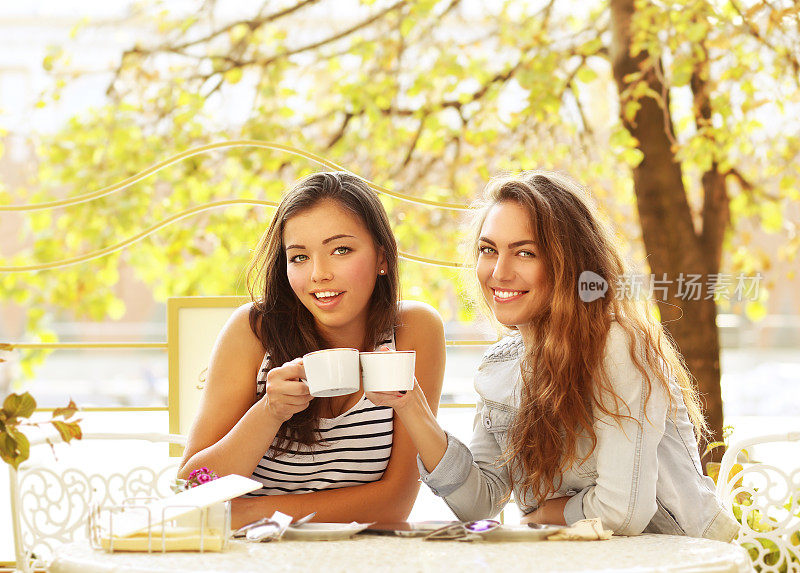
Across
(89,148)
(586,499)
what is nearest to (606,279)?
(586,499)

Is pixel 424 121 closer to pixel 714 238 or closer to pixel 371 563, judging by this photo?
pixel 714 238

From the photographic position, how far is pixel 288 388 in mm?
1308

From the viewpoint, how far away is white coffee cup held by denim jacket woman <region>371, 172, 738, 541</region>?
1.25 m

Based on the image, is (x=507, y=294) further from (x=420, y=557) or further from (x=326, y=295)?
(x=420, y=557)

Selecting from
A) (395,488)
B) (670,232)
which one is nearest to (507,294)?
(395,488)

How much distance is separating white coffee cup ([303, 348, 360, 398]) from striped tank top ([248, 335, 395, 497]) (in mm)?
451

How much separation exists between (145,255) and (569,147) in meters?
2.27

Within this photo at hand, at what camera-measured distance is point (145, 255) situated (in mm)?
4566

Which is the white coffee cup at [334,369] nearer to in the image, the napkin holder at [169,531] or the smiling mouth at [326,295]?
the napkin holder at [169,531]

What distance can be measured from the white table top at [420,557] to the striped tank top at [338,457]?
21.0 inches

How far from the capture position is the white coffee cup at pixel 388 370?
1.17 metres

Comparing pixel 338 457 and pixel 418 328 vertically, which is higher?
pixel 418 328

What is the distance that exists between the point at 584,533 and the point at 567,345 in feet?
1.12

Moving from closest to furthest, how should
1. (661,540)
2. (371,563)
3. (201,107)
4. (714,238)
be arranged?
(371,563)
(661,540)
(714,238)
(201,107)
